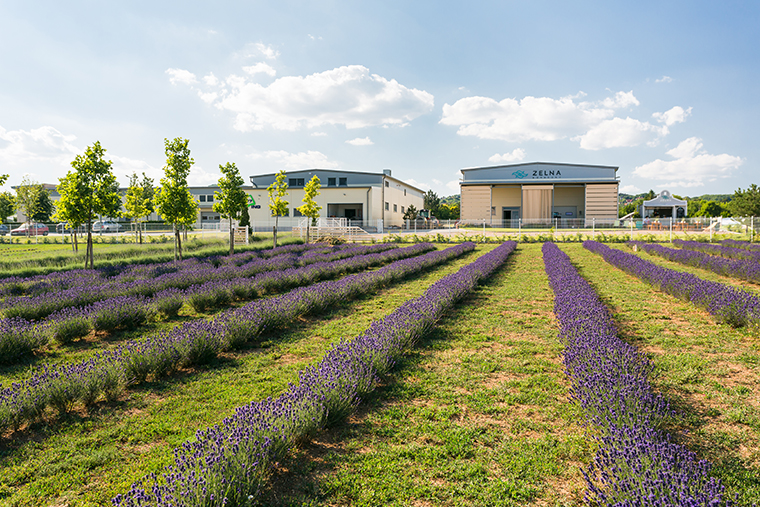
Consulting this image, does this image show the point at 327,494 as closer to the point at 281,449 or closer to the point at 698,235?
the point at 281,449

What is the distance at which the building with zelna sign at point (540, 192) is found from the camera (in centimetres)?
4872

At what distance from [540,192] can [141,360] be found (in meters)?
52.0

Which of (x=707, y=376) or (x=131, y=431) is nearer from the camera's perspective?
(x=131, y=431)

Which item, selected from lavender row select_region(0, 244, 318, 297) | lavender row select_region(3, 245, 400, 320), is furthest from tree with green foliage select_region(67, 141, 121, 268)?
lavender row select_region(3, 245, 400, 320)

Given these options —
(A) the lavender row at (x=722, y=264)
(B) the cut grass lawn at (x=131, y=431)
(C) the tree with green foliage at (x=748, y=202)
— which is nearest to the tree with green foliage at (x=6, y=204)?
(B) the cut grass lawn at (x=131, y=431)

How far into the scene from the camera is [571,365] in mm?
4105

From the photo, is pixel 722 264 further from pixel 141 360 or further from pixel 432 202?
pixel 432 202

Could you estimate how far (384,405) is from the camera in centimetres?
380

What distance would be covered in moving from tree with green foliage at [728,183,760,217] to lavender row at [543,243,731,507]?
37046mm

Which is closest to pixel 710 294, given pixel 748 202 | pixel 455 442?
pixel 455 442

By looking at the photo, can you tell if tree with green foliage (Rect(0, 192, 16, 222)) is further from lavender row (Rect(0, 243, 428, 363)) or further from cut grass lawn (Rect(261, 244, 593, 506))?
cut grass lawn (Rect(261, 244, 593, 506))

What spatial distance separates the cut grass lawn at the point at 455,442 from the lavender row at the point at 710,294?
3320 mm

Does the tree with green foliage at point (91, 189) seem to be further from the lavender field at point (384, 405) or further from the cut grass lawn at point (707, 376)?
the cut grass lawn at point (707, 376)

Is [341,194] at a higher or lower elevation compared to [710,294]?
higher
